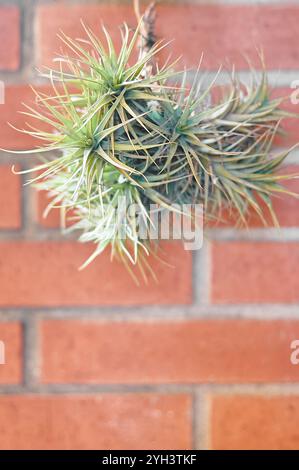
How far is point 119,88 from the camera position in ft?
1.26

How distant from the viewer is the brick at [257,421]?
0.55m

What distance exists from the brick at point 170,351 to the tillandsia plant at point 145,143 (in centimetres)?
9

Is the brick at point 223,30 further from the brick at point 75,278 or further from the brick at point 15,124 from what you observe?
the brick at point 75,278

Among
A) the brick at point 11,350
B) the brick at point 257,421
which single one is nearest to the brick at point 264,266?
the brick at point 257,421

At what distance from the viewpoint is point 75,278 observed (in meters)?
0.55

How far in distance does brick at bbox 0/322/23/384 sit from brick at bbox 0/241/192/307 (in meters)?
0.02

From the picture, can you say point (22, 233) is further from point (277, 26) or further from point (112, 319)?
point (277, 26)

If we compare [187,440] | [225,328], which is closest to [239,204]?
[225,328]

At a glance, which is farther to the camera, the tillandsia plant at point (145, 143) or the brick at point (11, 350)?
the brick at point (11, 350)

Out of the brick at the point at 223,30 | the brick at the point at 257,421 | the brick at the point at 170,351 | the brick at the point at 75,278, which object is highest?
the brick at the point at 223,30

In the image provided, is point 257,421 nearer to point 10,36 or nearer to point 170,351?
point 170,351

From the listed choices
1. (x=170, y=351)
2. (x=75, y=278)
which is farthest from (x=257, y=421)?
(x=75, y=278)
